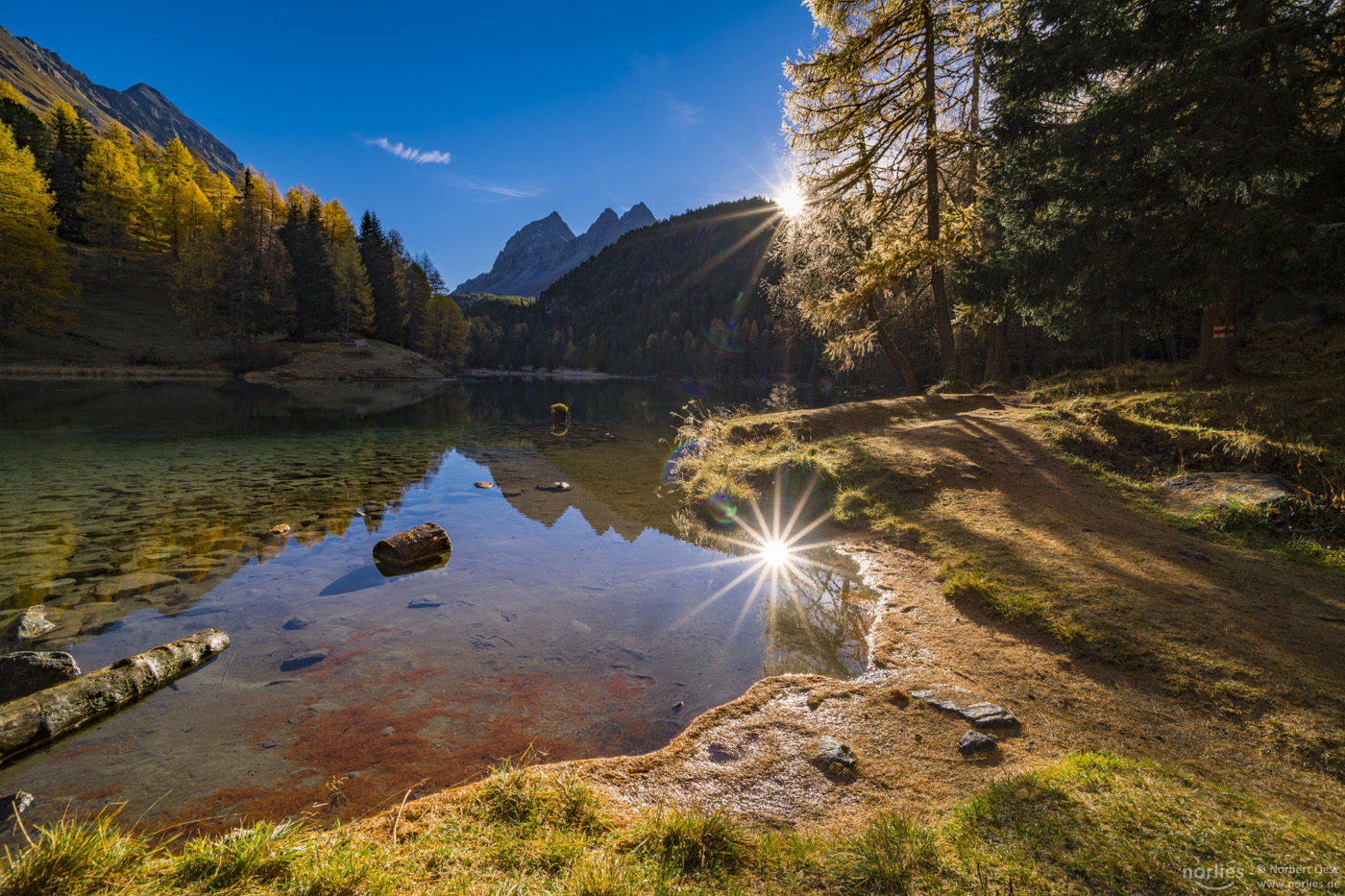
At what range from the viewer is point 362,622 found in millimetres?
6453

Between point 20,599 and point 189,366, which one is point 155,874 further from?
point 189,366

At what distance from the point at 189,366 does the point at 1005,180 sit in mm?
71539

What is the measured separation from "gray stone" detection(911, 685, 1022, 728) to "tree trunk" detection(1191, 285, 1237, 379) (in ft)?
53.6

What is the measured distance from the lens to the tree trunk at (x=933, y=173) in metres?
16.3

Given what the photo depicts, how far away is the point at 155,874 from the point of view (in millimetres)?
2320

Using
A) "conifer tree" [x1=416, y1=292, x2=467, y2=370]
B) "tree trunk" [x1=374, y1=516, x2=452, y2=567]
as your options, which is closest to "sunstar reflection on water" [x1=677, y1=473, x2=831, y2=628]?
"tree trunk" [x1=374, y1=516, x2=452, y2=567]

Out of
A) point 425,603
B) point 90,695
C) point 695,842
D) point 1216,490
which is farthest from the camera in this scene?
point 1216,490

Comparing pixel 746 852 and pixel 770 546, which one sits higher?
pixel 746 852

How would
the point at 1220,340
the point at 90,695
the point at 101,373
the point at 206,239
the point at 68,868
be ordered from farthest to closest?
1. the point at 206,239
2. the point at 101,373
3. the point at 1220,340
4. the point at 90,695
5. the point at 68,868

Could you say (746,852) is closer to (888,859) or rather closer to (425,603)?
(888,859)

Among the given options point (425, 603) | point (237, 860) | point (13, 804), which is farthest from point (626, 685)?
point (13, 804)

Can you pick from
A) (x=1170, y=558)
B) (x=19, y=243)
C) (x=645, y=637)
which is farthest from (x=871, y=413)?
(x=19, y=243)

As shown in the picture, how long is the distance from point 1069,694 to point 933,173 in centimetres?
1784

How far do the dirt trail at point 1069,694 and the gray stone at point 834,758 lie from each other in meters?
0.05
